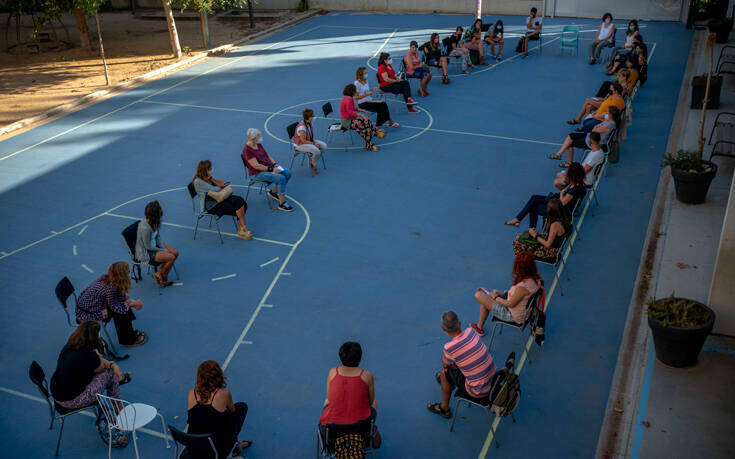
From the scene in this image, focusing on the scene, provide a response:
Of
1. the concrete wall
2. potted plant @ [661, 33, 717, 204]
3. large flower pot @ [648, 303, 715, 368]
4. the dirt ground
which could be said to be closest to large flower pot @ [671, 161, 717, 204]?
potted plant @ [661, 33, 717, 204]

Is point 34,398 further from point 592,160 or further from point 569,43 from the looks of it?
point 569,43

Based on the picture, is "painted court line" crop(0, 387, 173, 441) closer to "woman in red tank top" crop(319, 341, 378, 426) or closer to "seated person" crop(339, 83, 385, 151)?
"woman in red tank top" crop(319, 341, 378, 426)

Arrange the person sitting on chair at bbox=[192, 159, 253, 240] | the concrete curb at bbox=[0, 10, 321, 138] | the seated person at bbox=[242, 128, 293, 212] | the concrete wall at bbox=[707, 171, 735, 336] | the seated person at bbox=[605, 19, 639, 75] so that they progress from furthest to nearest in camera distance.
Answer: the seated person at bbox=[605, 19, 639, 75] → the concrete curb at bbox=[0, 10, 321, 138] → the seated person at bbox=[242, 128, 293, 212] → the person sitting on chair at bbox=[192, 159, 253, 240] → the concrete wall at bbox=[707, 171, 735, 336]

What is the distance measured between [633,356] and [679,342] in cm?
74

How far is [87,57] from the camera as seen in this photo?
23438 millimetres

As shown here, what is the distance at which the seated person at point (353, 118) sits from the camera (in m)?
13.2

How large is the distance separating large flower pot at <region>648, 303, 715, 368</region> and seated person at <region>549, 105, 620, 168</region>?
519 centimetres

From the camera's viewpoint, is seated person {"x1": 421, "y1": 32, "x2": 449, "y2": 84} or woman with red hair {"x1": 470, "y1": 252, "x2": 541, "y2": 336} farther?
seated person {"x1": 421, "y1": 32, "x2": 449, "y2": 84}

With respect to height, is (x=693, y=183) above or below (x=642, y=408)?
above

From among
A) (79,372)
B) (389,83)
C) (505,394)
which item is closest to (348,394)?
(505,394)

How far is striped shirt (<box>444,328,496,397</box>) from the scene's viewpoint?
6086 millimetres

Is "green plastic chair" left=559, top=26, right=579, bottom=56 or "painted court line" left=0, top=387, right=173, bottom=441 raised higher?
"green plastic chair" left=559, top=26, right=579, bottom=56

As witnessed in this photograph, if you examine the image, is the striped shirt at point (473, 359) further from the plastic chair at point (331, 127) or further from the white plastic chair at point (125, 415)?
the plastic chair at point (331, 127)

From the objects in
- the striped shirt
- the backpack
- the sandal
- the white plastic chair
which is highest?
the striped shirt
